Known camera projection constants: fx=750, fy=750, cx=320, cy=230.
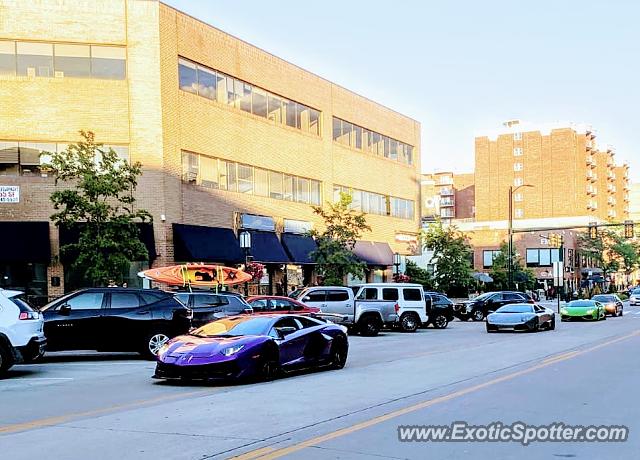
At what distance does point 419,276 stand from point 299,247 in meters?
14.1

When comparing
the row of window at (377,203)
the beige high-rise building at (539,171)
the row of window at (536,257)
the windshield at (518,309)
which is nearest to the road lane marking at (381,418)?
the windshield at (518,309)

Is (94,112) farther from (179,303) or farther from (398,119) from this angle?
(398,119)

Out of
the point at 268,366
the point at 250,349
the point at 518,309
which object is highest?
the point at 250,349

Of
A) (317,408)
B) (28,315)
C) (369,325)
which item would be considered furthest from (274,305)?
(317,408)

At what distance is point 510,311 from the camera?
30.7 meters

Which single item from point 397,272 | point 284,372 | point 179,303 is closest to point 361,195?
point 397,272

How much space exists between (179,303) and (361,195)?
31.4 metres

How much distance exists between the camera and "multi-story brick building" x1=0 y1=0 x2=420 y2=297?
31.2 m

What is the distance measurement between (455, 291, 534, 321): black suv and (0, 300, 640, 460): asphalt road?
2381cm

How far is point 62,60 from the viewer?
3203 centimetres

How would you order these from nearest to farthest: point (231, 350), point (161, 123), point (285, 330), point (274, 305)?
point (231, 350) < point (285, 330) < point (274, 305) < point (161, 123)

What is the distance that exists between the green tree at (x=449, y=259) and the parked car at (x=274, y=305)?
85.0 feet

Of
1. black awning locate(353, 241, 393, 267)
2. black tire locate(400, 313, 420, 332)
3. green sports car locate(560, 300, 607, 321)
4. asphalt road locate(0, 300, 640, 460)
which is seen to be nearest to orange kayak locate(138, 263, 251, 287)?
black tire locate(400, 313, 420, 332)

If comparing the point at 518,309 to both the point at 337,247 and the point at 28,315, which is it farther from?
the point at 28,315
